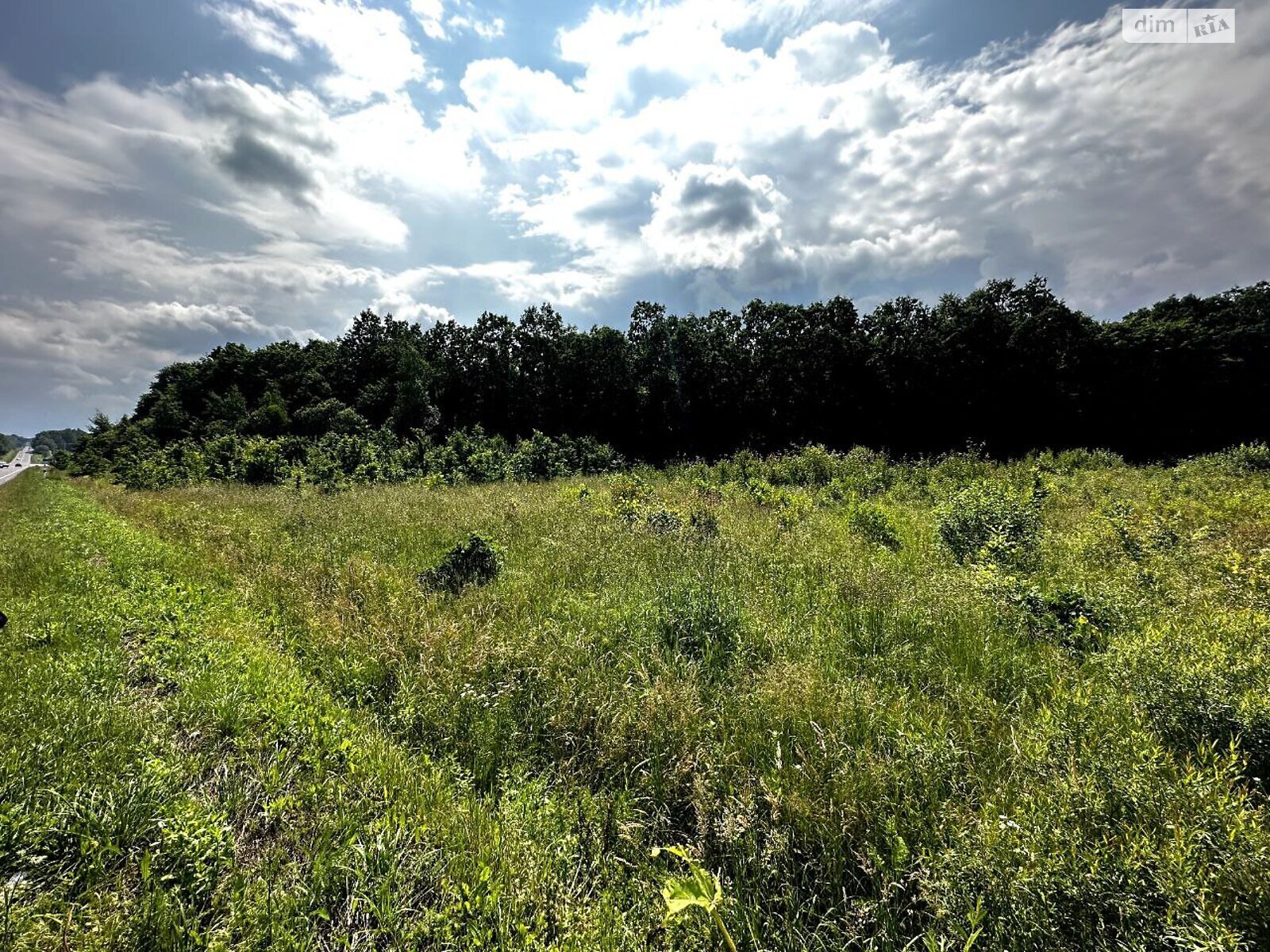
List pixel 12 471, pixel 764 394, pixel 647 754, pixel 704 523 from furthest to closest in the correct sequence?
pixel 12 471 < pixel 764 394 < pixel 704 523 < pixel 647 754

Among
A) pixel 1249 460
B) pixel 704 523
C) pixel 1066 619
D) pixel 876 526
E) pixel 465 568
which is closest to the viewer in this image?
pixel 1066 619

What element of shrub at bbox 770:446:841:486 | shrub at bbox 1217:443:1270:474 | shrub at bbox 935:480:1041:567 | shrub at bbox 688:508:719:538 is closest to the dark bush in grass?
shrub at bbox 935:480:1041:567

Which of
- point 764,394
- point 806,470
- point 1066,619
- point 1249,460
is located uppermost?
point 764,394

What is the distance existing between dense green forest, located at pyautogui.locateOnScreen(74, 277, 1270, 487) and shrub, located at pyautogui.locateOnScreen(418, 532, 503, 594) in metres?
16.0

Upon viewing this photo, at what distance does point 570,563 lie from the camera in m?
6.83

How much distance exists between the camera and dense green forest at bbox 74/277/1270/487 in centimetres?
2720

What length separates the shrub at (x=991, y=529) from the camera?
265 inches

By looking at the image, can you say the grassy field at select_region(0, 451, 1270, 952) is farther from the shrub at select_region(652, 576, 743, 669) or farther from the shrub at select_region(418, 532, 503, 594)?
the shrub at select_region(418, 532, 503, 594)

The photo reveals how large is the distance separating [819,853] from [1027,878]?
0.93 metres

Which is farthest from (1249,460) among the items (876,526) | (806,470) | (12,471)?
(12,471)

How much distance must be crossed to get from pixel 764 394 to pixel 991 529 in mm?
26822

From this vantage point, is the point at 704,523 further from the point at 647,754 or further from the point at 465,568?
the point at 647,754

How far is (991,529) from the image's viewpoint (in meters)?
7.29

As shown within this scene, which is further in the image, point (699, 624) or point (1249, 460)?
point (1249, 460)
